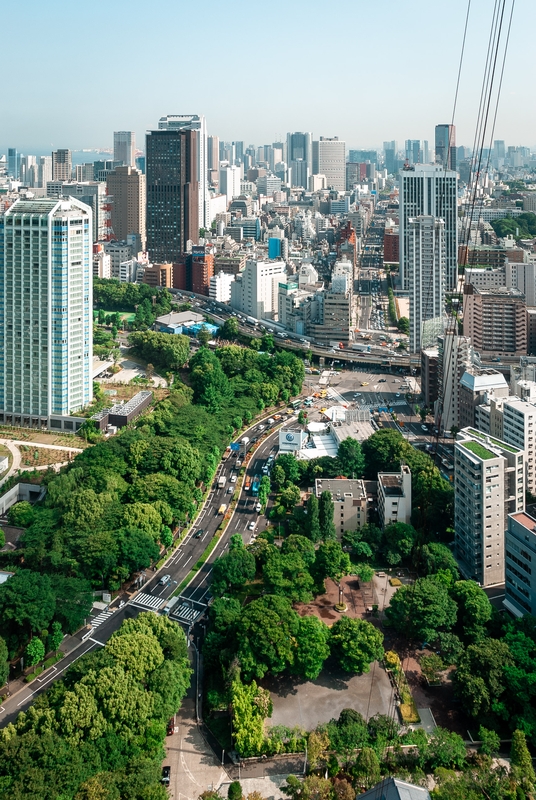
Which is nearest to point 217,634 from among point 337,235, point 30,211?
point 30,211

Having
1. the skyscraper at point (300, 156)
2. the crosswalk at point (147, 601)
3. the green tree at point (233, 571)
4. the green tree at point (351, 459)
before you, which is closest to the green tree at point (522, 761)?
the green tree at point (233, 571)

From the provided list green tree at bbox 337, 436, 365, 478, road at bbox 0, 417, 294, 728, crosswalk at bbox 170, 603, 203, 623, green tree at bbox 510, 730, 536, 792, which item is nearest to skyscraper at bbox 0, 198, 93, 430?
road at bbox 0, 417, 294, 728

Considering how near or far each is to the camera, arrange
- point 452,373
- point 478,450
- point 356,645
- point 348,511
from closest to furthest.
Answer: point 356,645 → point 478,450 → point 348,511 → point 452,373

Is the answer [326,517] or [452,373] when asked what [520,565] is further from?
[452,373]

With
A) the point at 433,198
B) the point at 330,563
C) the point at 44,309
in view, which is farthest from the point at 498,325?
the point at 330,563

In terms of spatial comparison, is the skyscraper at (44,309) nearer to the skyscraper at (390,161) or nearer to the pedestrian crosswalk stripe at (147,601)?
the pedestrian crosswalk stripe at (147,601)

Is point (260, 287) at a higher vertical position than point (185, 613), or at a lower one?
higher

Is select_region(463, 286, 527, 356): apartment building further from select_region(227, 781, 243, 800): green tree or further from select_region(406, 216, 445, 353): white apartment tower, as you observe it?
select_region(227, 781, 243, 800): green tree
